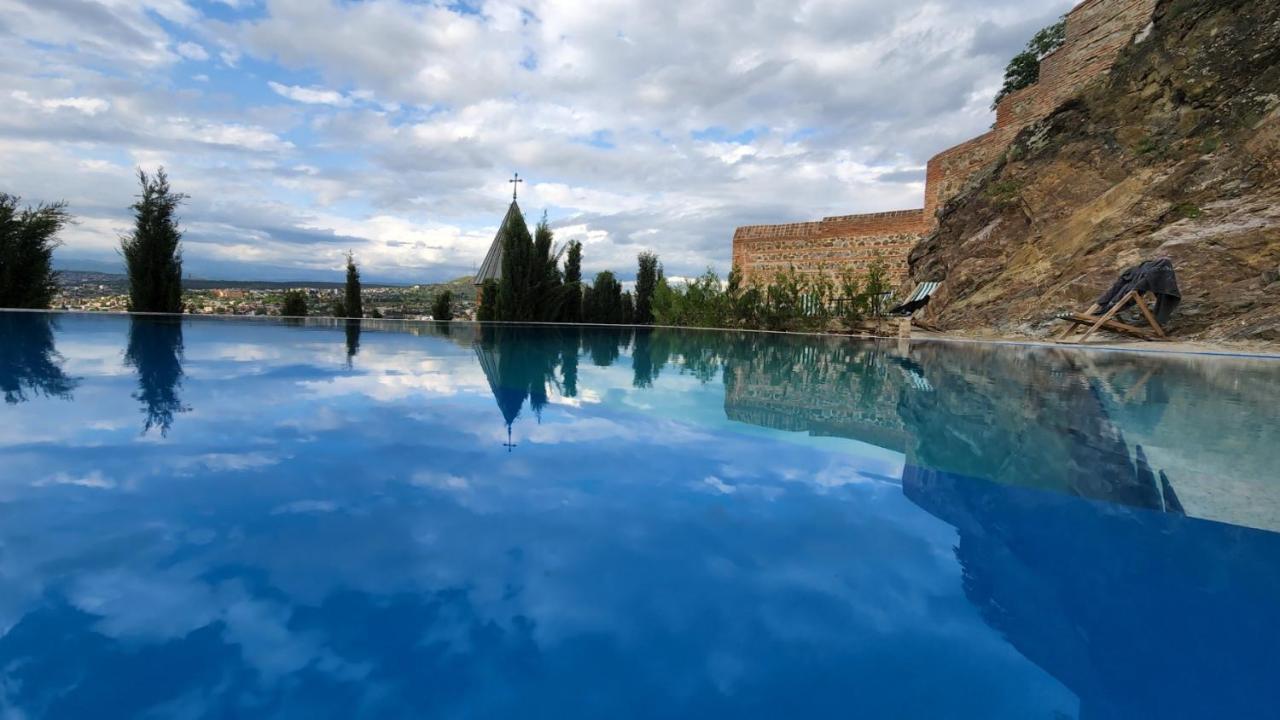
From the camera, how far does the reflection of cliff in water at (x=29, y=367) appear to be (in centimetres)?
349

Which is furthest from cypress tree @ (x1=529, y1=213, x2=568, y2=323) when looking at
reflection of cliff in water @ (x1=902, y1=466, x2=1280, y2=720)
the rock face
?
reflection of cliff in water @ (x1=902, y1=466, x2=1280, y2=720)

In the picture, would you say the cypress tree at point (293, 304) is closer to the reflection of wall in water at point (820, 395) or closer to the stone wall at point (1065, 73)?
the reflection of wall in water at point (820, 395)

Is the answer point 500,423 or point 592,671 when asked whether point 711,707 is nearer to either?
point 592,671

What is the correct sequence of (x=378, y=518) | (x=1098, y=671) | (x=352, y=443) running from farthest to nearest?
(x=352, y=443) → (x=378, y=518) → (x=1098, y=671)

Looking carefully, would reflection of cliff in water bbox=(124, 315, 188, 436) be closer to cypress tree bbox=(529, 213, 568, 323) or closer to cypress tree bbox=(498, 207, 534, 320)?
cypress tree bbox=(498, 207, 534, 320)

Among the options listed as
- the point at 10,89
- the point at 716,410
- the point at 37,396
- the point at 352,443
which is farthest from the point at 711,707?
the point at 10,89

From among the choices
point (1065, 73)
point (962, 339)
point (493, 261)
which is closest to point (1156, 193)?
point (962, 339)

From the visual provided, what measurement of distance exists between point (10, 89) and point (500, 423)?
1548cm

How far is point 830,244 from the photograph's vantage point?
56.8 feet

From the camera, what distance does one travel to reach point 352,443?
2.63 metres

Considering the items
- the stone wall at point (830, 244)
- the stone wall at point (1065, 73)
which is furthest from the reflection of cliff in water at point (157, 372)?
the stone wall at point (1065, 73)

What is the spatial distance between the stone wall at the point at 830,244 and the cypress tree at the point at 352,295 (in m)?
11.3

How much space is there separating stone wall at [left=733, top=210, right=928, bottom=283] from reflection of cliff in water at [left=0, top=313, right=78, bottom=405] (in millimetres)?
13448

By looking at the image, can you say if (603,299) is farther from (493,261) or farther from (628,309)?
(493,261)
